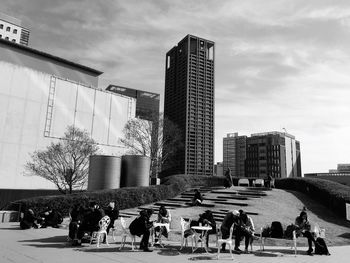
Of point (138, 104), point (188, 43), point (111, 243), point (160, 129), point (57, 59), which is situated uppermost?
point (188, 43)

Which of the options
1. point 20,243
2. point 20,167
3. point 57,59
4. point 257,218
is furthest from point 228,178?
point 57,59

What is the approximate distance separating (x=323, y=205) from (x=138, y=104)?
154m

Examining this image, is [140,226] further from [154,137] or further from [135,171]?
[154,137]

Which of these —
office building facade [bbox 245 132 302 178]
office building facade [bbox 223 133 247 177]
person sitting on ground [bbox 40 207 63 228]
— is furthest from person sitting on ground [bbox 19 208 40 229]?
office building facade [bbox 223 133 247 177]

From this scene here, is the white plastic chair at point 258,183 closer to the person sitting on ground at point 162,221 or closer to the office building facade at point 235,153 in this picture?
the person sitting on ground at point 162,221

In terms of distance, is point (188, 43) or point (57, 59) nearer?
point (57, 59)

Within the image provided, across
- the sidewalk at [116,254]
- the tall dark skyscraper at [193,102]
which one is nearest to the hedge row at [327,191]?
the sidewalk at [116,254]

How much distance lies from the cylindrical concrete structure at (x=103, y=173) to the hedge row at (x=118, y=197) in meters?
2.97

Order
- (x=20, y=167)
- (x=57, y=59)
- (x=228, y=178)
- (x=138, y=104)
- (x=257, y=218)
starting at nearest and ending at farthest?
(x=257, y=218) < (x=228, y=178) < (x=20, y=167) < (x=57, y=59) < (x=138, y=104)

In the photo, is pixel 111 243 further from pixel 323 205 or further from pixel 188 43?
pixel 188 43

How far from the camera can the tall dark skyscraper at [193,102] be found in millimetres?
174000

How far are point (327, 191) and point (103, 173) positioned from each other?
17833 millimetres

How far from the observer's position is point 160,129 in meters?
47.0

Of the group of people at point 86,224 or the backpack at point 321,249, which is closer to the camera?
the backpack at point 321,249
